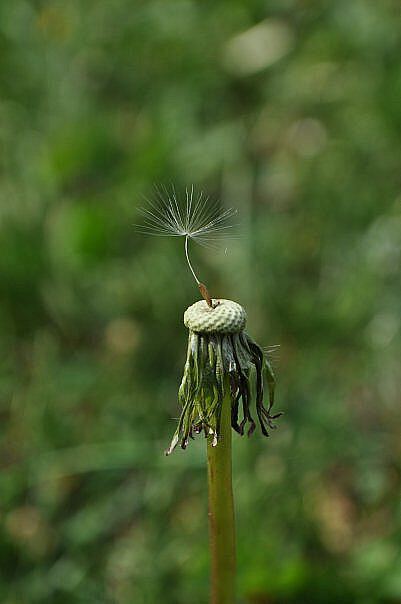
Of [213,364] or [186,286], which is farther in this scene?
[186,286]

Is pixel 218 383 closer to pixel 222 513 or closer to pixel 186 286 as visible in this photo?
pixel 222 513

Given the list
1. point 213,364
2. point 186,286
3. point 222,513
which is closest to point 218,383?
point 213,364

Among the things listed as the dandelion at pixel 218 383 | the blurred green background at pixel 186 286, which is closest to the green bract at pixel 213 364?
the dandelion at pixel 218 383

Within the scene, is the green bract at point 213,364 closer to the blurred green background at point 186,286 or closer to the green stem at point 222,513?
the green stem at point 222,513

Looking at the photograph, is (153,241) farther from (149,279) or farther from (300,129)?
(300,129)

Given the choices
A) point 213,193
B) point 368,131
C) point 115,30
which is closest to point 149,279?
point 213,193
